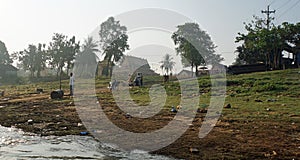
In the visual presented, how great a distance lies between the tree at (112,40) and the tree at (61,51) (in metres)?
4.45

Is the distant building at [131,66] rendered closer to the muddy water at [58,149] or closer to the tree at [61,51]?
the tree at [61,51]

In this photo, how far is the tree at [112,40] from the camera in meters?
51.0

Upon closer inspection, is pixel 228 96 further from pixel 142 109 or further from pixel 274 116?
pixel 274 116

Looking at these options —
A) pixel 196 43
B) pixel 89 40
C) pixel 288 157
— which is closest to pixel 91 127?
pixel 288 157

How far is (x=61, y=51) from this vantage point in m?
54.6

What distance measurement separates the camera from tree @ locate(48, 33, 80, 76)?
54084 millimetres

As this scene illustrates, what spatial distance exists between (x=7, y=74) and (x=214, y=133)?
57.0 metres

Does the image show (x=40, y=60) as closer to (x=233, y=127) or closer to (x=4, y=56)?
(x=4, y=56)

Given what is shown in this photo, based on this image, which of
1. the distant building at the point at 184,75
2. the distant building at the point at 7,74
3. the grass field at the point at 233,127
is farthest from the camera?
the distant building at the point at 7,74

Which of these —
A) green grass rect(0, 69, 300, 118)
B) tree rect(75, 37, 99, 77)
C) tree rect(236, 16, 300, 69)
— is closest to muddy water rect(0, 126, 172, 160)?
green grass rect(0, 69, 300, 118)

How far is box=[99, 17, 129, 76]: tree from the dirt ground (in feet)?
123

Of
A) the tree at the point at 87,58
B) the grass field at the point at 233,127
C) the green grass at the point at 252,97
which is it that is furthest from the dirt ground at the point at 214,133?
the tree at the point at 87,58

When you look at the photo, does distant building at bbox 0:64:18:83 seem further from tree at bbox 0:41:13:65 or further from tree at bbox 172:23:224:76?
tree at bbox 172:23:224:76

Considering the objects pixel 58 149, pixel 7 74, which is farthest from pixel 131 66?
pixel 58 149
